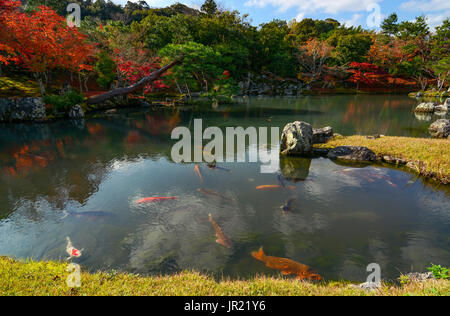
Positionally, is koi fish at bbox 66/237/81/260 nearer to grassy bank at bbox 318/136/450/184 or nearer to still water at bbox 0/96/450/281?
still water at bbox 0/96/450/281

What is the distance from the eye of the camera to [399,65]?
5672 cm

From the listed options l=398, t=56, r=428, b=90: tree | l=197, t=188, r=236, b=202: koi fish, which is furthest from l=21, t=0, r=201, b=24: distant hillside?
l=197, t=188, r=236, b=202: koi fish

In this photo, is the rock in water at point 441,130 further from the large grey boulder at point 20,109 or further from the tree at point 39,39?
the large grey boulder at point 20,109

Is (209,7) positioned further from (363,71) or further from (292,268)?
(292,268)

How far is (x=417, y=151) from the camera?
13305 mm

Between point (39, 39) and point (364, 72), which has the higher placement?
point (364, 72)

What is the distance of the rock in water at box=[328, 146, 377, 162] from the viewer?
546 inches

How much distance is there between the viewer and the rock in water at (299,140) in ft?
49.8

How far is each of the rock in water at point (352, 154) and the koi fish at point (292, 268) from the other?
9.96 m

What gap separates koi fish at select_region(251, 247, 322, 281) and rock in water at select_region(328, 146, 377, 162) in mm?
9965

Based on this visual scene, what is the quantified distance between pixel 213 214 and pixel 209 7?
6818cm

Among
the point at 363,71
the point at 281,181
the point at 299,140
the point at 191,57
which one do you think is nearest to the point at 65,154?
the point at 281,181

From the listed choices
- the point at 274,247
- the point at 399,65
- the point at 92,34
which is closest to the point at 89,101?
the point at 92,34
